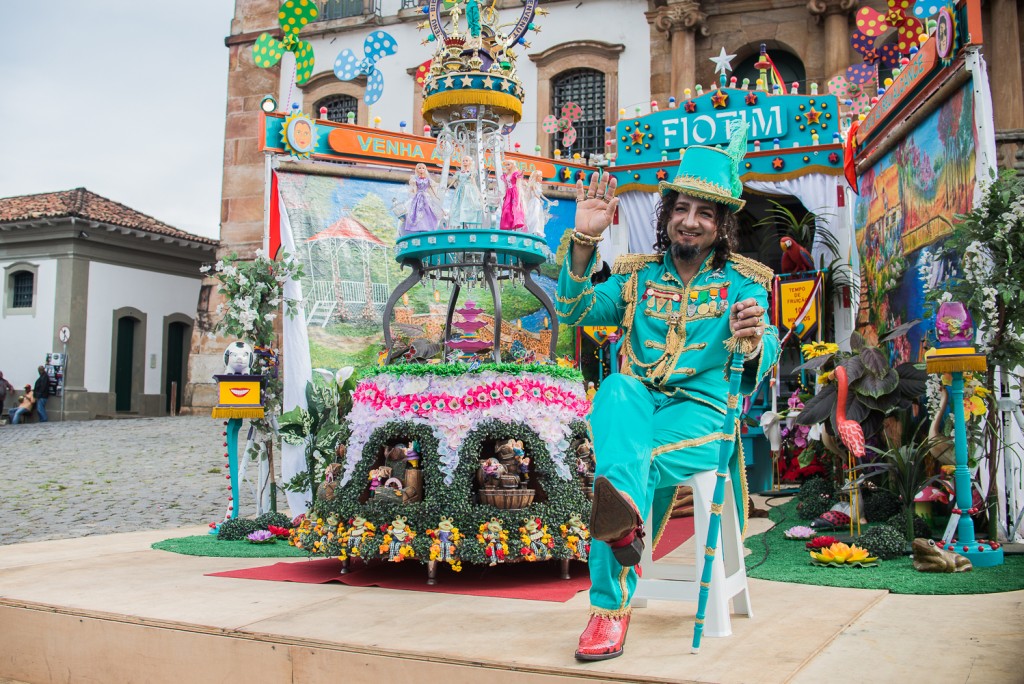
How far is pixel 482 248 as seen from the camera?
17.0 feet

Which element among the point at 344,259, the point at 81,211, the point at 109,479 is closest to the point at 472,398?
the point at 344,259

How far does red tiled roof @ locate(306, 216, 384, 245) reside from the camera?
9219 mm

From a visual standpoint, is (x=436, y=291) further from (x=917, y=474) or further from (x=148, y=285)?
(x=148, y=285)

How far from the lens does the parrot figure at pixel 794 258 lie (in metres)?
10.5

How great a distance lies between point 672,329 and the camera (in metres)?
3.54

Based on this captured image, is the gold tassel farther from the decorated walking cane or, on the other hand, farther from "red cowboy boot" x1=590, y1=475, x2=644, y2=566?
"red cowboy boot" x1=590, y1=475, x2=644, y2=566

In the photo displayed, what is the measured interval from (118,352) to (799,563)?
22.9 metres

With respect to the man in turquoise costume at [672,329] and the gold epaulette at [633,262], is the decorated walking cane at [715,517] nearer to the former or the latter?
the man in turquoise costume at [672,329]

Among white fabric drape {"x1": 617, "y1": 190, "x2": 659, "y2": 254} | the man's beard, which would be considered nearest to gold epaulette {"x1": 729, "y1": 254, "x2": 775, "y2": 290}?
the man's beard

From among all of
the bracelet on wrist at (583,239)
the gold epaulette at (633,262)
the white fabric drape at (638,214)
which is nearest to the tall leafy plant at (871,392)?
the gold epaulette at (633,262)

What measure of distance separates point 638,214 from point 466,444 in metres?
6.92

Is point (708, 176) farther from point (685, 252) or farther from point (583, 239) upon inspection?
point (583, 239)

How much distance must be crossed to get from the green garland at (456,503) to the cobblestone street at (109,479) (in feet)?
12.4

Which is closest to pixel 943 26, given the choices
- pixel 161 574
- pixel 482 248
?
pixel 482 248
